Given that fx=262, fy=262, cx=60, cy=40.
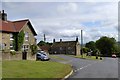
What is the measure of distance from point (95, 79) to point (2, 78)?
781cm

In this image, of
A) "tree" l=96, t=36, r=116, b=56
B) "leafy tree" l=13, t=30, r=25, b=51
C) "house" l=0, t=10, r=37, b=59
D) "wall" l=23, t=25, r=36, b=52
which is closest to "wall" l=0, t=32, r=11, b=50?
"house" l=0, t=10, r=37, b=59

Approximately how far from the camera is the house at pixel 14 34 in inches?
1945

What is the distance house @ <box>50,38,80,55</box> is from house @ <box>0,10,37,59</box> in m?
57.1

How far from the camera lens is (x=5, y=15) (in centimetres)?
5422

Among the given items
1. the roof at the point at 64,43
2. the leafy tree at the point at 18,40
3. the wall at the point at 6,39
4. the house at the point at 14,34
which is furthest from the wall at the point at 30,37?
the roof at the point at 64,43

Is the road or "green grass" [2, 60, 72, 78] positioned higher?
"green grass" [2, 60, 72, 78]

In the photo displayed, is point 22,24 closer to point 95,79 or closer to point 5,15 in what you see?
point 5,15

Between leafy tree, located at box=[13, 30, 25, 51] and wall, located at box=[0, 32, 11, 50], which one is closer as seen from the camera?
wall, located at box=[0, 32, 11, 50]

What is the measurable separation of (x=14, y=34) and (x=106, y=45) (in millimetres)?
82037

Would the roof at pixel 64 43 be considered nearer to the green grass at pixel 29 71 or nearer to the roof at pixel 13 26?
the roof at pixel 13 26

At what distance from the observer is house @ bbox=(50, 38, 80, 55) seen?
372ft

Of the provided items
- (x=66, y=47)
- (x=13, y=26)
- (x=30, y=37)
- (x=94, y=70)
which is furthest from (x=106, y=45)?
(x=94, y=70)

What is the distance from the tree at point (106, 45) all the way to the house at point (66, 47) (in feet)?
52.0

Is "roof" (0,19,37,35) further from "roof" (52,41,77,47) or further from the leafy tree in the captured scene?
"roof" (52,41,77,47)
